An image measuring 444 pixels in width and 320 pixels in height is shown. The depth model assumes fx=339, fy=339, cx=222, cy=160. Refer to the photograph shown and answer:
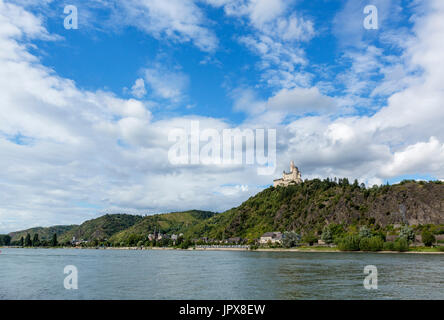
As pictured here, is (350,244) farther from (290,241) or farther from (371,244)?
(290,241)

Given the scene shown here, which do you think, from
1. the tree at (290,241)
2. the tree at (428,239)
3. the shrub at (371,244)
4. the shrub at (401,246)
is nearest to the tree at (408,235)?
the tree at (428,239)

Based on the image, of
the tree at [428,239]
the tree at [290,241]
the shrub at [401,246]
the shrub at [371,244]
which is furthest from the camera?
the tree at [290,241]

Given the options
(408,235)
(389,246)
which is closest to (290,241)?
(389,246)

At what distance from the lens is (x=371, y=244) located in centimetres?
13638

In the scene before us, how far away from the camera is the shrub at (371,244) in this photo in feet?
442

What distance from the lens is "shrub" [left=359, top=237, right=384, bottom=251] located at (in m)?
135

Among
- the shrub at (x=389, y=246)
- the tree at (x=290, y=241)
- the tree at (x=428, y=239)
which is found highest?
the tree at (x=428, y=239)

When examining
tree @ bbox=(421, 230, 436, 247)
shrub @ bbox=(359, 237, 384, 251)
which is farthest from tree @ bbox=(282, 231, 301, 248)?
tree @ bbox=(421, 230, 436, 247)

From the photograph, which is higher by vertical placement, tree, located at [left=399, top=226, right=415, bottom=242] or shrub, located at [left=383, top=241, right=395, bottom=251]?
tree, located at [left=399, top=226, right=415, bottom=242]

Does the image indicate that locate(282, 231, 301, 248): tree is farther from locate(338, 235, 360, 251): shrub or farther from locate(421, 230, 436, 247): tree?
locate(421, 230, 436, 247): tree

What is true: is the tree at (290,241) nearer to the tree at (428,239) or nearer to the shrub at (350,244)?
the shrub at (350,244)

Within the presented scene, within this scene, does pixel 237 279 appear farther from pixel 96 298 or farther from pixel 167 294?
pixel 96 298
